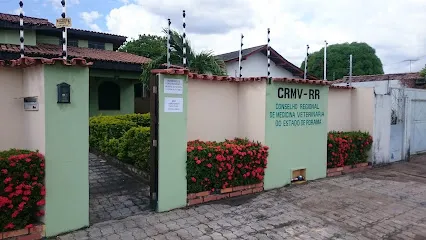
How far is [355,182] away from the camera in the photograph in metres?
7.19

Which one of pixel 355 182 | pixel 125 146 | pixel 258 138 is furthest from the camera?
pixel 125 146

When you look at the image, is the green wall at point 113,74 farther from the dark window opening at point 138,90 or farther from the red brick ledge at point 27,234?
the red brick ledge at point 27,234

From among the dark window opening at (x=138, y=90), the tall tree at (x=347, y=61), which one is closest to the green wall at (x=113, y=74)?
the dark window opening at (x=138, y=90)

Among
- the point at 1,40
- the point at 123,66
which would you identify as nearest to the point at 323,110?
the point at 123,66

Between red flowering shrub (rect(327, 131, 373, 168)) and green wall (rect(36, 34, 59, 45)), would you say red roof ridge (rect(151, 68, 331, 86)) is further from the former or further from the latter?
green wall (rect(36, 34, 59, 45))

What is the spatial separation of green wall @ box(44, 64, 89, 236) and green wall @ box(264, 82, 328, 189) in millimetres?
3379

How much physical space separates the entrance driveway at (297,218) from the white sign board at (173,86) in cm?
189

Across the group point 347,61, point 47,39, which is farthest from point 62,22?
point 347,61

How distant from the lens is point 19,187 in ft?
12.5

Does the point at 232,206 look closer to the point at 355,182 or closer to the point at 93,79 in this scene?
the point at 355,182

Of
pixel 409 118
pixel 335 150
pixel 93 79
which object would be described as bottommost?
pixel 335 150

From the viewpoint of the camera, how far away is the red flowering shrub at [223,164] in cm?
544

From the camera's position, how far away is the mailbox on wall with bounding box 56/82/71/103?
13.5 ft

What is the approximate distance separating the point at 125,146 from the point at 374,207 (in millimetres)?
5350
